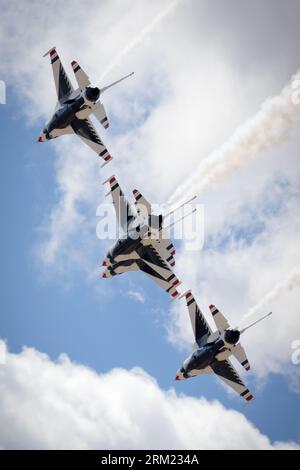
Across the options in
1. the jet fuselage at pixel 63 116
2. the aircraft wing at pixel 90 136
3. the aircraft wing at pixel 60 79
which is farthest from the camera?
the aircraft wing at pixel 90 136

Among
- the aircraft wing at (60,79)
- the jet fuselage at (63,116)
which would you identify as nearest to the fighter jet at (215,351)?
the jet fuselage at (63,116)

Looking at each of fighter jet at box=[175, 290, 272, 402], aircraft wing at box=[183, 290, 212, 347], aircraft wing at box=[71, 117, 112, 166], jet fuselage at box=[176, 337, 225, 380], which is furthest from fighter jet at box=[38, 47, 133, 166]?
jet fuselage at box=[176, 337, 225, 380]

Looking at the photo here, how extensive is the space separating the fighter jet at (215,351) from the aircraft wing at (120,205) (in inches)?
380

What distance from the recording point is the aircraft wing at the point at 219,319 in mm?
84688

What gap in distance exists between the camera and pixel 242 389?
298 ft

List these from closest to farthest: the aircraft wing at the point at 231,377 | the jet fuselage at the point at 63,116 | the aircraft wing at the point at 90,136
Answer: the jet fuselage at the point at 63,116
the aircraft wing at the point at 231,377
the aircraft wing at the point at 90,136

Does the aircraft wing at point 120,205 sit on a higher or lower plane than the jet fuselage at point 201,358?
higher

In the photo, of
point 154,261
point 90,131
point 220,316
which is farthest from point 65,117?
point 220,316

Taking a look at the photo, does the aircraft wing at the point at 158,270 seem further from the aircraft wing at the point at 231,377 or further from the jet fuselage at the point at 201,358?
the aircraft wing at the point at 231,377

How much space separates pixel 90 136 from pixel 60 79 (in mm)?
6570

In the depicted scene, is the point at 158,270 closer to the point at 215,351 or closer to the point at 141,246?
the point at 141,246

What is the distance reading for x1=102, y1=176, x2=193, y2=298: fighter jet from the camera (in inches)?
3282
